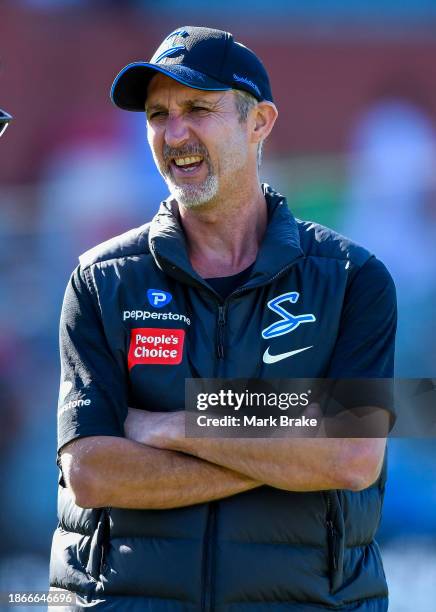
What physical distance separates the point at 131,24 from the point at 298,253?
8.37 ft

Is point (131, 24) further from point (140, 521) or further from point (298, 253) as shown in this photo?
point (140, 521)

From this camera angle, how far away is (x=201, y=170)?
2.38 m

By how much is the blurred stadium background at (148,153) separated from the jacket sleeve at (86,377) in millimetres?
2035

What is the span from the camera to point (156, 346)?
2229mm

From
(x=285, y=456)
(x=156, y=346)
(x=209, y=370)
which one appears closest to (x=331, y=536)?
(x=285, y=456)

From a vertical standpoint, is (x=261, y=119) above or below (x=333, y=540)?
above

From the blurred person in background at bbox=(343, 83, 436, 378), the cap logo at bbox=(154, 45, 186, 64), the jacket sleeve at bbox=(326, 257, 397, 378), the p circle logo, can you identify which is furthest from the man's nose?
the blurred person in background at bbox=(343, 83, 436, 378)

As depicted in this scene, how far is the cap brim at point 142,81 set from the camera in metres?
2.34

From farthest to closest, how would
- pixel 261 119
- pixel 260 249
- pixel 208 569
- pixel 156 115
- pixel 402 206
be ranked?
pixel 402 206 → pixel 261 119 → pixel 156 115 → pixel 260 249 → pixel 208 569

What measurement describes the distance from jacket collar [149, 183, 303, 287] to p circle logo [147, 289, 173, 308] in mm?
44

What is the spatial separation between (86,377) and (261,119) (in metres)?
0.78

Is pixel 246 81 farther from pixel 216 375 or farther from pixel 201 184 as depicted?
pixel 216 375

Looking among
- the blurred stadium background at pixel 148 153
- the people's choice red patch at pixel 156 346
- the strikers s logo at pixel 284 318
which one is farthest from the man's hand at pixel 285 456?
the blurred stadium background at pixel 148 153

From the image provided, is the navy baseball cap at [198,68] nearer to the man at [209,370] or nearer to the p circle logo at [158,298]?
the man at [209,370]
